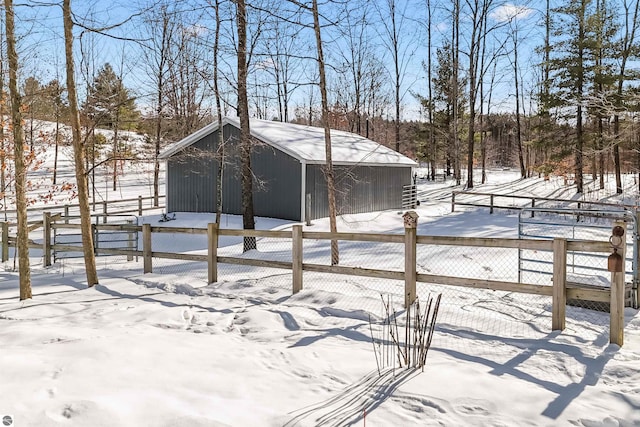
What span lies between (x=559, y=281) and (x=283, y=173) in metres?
12.2

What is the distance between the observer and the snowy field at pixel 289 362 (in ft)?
10.3

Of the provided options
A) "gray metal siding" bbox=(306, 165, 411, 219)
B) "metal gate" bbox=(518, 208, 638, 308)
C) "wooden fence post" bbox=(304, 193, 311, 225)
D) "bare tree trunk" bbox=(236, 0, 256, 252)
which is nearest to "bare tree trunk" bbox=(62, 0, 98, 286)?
"bare tree trunk" bbox=(236, 0, 256, 252)

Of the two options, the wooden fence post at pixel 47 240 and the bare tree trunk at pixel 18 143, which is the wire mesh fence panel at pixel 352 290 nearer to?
the bare tree trunk at pixel 18 143

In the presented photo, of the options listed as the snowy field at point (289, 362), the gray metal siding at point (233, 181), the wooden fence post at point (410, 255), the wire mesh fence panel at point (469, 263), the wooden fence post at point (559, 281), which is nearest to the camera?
the snowy field at point (289, 362)

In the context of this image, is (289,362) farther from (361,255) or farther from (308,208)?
(308,208)

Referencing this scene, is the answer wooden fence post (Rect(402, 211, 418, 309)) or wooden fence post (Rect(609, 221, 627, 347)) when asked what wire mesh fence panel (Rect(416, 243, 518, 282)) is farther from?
wooden fence post (Rect(609, 221, 627, 347))

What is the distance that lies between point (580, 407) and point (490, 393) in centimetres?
59

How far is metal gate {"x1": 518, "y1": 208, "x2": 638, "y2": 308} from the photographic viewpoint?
23.3ft

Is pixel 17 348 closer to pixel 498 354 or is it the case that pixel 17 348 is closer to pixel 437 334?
pixel 437 334

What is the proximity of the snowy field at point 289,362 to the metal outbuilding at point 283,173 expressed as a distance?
825 cm

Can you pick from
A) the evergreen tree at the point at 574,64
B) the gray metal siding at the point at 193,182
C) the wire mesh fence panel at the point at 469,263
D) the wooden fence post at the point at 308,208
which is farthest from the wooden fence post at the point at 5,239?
the evergreen tree at the point at 574,64

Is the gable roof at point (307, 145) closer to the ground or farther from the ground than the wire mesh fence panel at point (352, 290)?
farther from the ground

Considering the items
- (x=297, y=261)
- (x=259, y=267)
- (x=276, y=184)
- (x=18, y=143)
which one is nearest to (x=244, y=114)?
(x=276, y=184)

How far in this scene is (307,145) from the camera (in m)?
17.2
